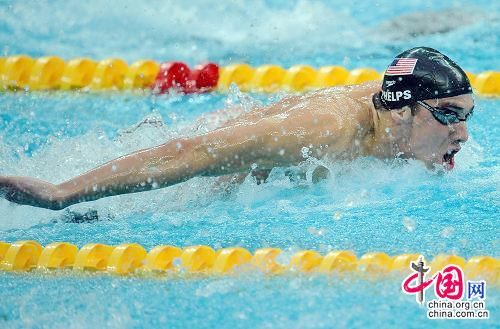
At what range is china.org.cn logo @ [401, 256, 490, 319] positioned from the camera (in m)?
2.67

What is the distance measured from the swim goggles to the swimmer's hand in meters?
1.42

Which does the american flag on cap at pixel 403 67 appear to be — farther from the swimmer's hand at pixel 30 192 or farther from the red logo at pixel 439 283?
the swimmer's hand at pixel 30 192

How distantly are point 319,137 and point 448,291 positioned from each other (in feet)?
2.59

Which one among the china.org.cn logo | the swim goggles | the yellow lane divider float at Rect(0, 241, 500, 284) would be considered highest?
the swim goggles

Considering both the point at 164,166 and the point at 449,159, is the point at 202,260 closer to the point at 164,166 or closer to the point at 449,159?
the point at 164,166

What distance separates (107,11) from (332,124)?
3.90 m

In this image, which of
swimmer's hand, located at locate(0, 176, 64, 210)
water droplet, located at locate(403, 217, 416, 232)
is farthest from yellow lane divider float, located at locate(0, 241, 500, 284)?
water droplet, located at locate(403, 217, 416, 232)

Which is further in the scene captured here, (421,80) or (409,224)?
(421,80)

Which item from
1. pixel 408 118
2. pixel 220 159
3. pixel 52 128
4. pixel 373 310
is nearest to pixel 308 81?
pixel 52 128

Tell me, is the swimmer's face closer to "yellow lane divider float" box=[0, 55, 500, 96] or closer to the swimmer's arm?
the swimmer's arm

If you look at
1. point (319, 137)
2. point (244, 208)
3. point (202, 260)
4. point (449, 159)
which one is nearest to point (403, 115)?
point (449, 159)

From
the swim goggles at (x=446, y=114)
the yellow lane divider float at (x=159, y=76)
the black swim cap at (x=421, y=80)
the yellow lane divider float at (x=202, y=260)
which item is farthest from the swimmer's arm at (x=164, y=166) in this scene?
the yellow lane divider float at (x=159, y=76)

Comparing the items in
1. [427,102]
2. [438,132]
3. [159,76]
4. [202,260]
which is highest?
[159,76]

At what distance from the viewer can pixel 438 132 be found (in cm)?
350
